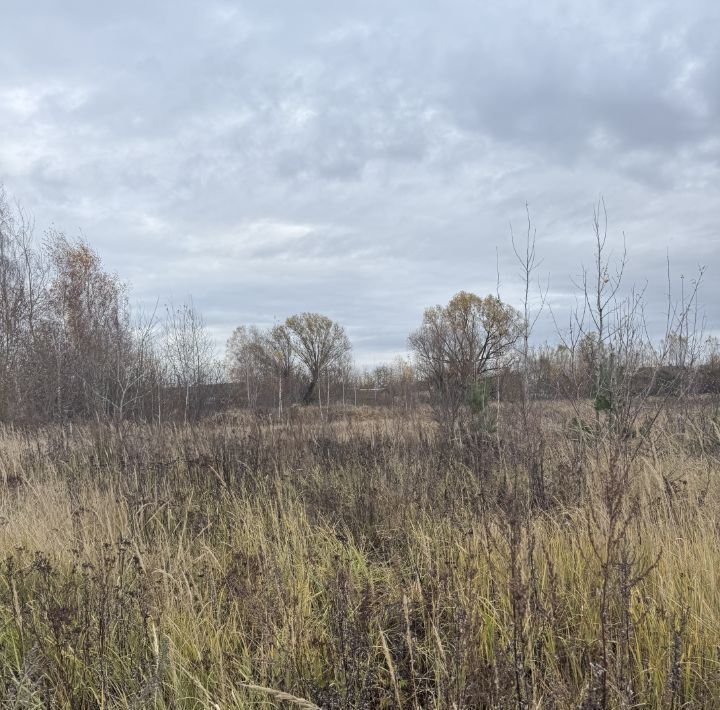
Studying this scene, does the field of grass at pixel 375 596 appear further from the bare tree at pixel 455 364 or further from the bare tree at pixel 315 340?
the bare tree at pixel 315 340

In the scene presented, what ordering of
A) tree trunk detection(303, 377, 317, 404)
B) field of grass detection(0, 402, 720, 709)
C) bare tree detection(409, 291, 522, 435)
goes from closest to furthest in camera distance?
field of grass detection(0, 402, 720, 709), bare tree detection(409, 291, 522, 435), tree trunk detection(303, 377, 317, 404)

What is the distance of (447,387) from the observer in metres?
7.65

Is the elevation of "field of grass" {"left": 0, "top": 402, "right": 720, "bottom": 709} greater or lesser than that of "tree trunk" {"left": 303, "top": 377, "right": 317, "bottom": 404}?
lesser

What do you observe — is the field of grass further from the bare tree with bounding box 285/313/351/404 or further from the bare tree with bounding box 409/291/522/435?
the bare tree with bounding box 285/313/351/404

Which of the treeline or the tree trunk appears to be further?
the tree trunk

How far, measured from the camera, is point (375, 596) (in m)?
3.07

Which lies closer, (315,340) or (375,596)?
(375,596)

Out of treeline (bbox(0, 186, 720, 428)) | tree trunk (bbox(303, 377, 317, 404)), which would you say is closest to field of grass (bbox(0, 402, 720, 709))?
treeline (bbox(0, 186, 720, 428))

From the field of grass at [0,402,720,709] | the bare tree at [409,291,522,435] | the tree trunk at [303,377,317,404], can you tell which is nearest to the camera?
the field of grass at [0,402,720,709]

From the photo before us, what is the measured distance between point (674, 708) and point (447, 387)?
5885 millimetres

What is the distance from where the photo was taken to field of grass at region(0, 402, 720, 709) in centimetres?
198

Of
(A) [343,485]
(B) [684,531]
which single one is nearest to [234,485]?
(A) [343,485]

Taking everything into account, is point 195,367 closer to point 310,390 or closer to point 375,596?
point 375,596

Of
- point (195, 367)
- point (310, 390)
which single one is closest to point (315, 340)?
point (310, 390)
